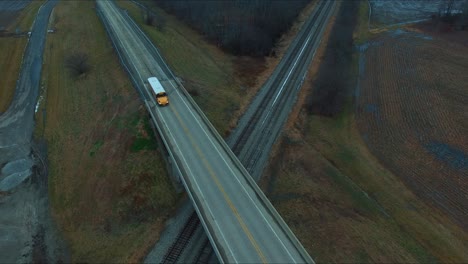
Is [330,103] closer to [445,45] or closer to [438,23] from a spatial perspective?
[445,45]

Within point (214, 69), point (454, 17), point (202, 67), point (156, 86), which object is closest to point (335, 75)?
point (214, 69)

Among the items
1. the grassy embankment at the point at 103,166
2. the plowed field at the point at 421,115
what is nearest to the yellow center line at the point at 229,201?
the grassy embankment at the point at 103,166

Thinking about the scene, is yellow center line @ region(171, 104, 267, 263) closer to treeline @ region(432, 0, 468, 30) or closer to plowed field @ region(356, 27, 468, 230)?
plowed field @ region(356, 27, 468, 230)

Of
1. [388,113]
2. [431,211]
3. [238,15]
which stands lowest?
[431,211]

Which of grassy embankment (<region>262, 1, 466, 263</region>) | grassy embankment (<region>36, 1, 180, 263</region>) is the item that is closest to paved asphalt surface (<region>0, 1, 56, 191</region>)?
grassy embankment (<region>36, 1, 180, 263</region>)

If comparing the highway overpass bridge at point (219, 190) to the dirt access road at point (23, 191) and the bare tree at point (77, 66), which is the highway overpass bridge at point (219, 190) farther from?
the dirt access road at point (23, 191)

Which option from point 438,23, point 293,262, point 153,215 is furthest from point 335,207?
point 438,23
